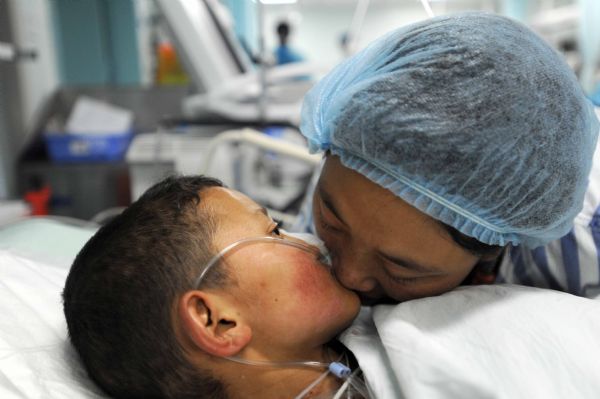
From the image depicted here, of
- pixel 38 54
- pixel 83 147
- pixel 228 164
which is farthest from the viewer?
pixel 38 54

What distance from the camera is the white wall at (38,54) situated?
8.39 feet

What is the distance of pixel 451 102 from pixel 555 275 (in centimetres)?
50

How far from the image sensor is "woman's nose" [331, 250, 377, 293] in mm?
796

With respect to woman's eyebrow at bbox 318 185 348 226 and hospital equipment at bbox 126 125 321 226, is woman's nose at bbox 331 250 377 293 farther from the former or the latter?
hospital equipment at bbox 126 125 321 226

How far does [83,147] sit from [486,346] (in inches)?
95.0

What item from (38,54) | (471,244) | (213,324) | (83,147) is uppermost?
(38,54)

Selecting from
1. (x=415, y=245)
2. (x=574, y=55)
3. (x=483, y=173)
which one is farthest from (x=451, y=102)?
(x=574, y=55)

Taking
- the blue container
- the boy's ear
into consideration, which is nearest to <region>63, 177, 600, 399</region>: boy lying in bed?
the boy's ear

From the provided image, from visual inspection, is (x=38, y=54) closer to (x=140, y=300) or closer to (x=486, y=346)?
(x=140, y=300)

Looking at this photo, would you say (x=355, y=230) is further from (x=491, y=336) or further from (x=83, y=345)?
(x=83, y=345)

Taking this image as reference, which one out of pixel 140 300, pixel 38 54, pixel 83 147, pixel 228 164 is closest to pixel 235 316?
pixel 140 300

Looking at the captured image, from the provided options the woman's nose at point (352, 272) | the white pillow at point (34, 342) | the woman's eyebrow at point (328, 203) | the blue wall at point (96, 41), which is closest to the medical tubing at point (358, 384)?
the woman's nose at point (352, 272)

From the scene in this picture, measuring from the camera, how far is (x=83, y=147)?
2600 millimetres

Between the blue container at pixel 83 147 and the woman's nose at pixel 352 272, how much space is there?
2108 millimetres
